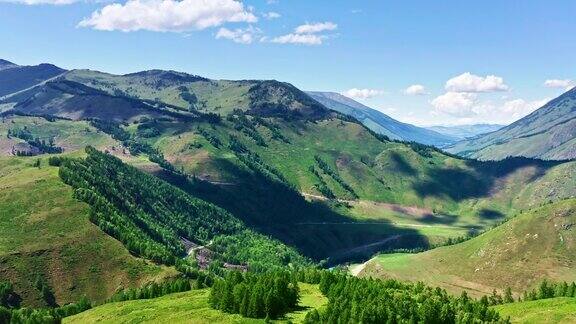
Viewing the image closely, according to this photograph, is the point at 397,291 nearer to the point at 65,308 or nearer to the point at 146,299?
the point at 146,299

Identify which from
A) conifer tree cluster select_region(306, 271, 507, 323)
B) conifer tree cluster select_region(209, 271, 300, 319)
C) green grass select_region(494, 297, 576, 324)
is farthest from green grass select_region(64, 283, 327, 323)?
green grass select_region(494, 297, 576, 324)

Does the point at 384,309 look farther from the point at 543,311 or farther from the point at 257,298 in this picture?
the point at 543,311

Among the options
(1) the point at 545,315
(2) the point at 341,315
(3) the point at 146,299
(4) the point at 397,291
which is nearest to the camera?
(2) the point at 341,315

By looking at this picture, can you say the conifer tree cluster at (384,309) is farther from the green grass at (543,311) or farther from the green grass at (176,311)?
the green grass at (543,311)

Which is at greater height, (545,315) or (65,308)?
(545,315)

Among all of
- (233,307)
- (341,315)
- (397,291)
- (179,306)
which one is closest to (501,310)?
(397,291)

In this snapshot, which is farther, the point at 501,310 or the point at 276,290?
the point at 501,310
